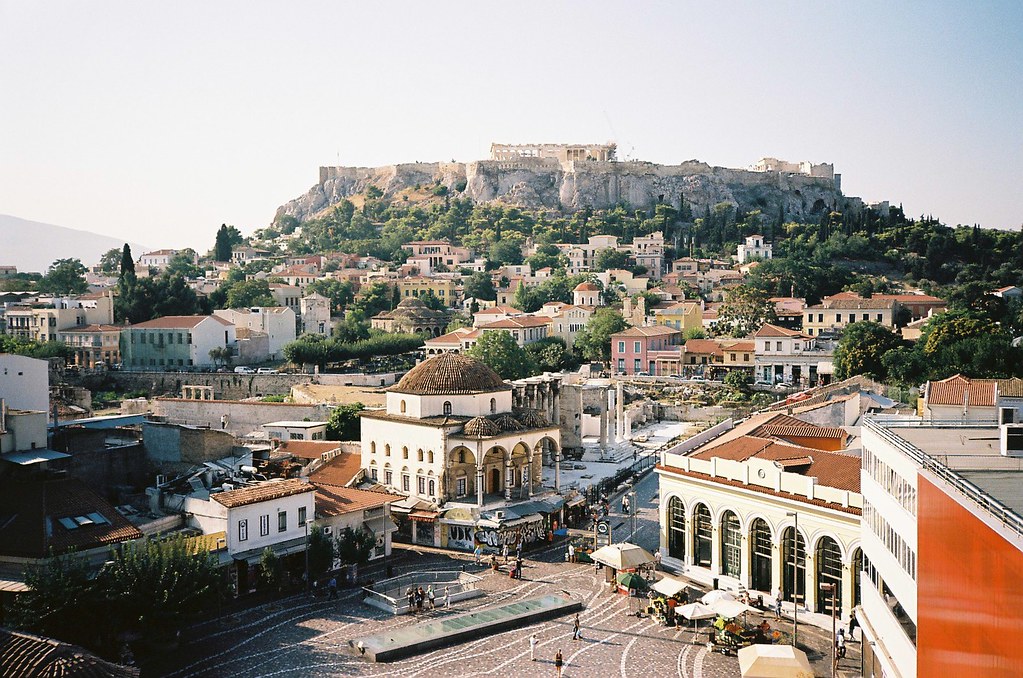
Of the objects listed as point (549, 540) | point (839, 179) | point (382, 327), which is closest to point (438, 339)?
point (382, 327)

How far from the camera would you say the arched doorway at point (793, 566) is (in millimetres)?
25328

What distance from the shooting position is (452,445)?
36.3 meters

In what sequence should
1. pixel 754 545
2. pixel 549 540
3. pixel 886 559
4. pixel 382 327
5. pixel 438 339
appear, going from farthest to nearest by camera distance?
pixel 382 327 → pixel 438 339 → pixel 549 540 → pixel 754 545 → pixel 886 559

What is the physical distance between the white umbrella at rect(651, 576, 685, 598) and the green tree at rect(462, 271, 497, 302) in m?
72.7

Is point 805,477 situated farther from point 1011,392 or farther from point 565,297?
point 565,297

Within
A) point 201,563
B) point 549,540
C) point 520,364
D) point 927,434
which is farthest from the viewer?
point 520,364

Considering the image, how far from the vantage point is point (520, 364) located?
2537 inches

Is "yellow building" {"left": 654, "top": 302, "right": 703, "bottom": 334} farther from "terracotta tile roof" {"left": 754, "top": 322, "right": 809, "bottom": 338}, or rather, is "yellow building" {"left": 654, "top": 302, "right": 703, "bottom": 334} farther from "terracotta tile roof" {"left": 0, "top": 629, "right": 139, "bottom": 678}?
"terracotta tile roof" {"left": 0, "top": 629, "right": 139, "bottom": 678}

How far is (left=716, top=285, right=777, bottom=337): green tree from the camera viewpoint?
77.6m

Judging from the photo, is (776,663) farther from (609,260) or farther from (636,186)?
(636,186)

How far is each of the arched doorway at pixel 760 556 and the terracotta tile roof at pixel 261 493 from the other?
12099mm

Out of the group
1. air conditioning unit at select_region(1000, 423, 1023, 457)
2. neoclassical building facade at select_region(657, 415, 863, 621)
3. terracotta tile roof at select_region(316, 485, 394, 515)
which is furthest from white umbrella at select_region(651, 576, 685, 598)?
air conditioning unit at select_region(1000, 423, 1023, 457)

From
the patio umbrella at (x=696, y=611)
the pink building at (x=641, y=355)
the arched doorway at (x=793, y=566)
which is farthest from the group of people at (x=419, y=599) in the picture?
the pink building at (x=641, y=355)

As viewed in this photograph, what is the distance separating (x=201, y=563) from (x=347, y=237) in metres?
110
